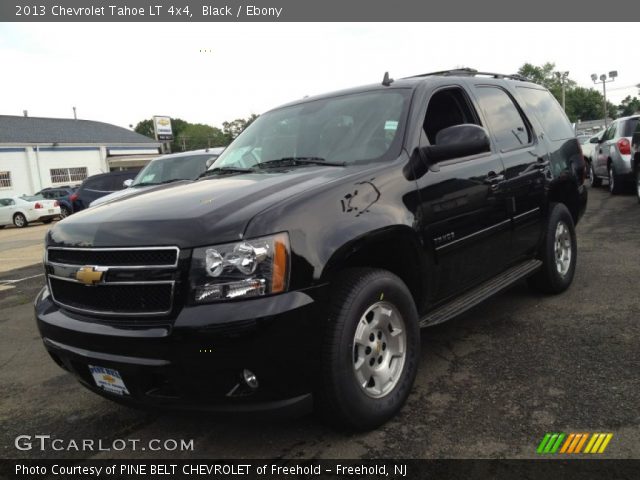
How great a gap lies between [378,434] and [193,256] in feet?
4.28

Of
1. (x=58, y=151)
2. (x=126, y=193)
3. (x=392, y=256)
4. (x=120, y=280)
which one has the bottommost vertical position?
(x=392, y=256)

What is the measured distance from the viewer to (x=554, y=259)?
4.75 m

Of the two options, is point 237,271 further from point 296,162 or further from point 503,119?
point 503,119

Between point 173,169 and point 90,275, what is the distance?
6.77 m

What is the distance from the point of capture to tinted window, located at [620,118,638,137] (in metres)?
11.4

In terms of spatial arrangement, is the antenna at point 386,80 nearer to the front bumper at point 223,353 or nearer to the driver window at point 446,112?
the driver window at point 446,112

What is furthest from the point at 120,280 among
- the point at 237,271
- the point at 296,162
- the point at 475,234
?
the point at 475,234

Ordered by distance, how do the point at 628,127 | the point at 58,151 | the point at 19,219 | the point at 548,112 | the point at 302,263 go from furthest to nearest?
the point at 58,151
the point at 19,219
the point at 628,127
the point at 548,112
the point at 302,263

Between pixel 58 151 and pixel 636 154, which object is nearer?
pixel 636 154

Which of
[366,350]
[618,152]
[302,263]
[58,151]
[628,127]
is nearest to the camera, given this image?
[302,263]

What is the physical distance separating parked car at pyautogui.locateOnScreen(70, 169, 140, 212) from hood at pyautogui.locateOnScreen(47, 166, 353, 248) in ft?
31.6

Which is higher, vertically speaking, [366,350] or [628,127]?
[628,127]

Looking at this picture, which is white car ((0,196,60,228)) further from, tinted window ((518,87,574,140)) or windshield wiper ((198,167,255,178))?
tinted window ((518,87,574,140))

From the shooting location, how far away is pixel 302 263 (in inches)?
96.2
